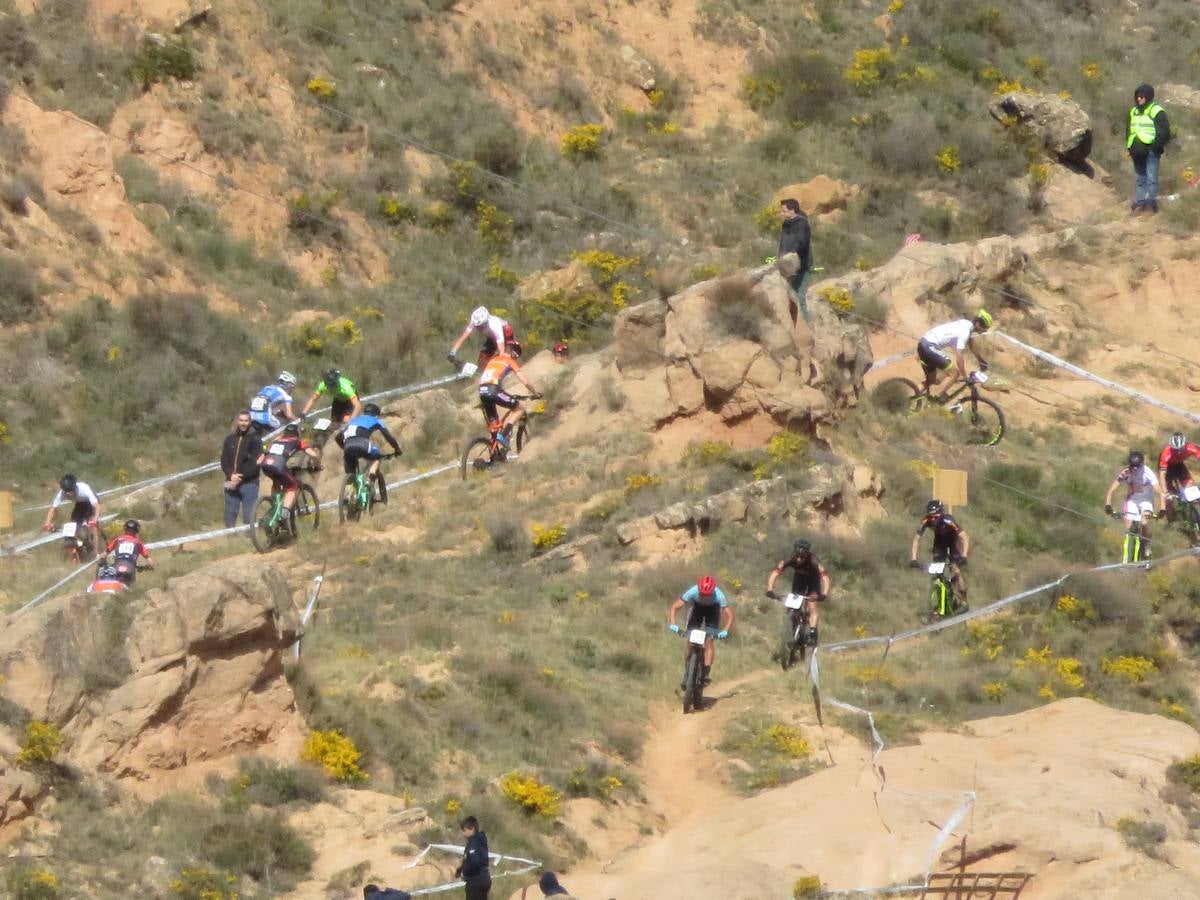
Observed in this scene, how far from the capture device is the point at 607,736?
18188 millimetres

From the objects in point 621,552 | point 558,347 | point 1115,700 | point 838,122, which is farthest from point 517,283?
point 1115,700

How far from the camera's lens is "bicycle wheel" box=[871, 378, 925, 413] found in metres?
26.7

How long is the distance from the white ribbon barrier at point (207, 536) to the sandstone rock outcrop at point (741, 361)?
2.56 m

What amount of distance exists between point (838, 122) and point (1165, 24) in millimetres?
9976

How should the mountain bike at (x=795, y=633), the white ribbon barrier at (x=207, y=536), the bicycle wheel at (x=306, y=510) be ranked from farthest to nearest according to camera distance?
the bicycle wheel at (x=306, y=510) → the white ribbon barrier at (x=207, y=536) → the mountain bike at (x=795, y=633)

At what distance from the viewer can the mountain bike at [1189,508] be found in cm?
2416

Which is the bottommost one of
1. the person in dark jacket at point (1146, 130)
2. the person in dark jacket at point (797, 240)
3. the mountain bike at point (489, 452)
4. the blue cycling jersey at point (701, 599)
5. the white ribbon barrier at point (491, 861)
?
the white ribbon barrier at point (491, 861)

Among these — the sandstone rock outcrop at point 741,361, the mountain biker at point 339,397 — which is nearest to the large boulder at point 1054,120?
the sandstone rock outcrop at point 741,361

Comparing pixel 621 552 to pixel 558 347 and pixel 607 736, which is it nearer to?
pixel 607 736

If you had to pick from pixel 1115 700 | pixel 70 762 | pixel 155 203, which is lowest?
pixel 1115 700

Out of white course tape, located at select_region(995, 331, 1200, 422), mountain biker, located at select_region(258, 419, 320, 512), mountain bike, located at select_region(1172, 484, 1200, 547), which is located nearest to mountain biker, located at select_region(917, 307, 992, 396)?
white course tape, located at select_region(995, 331, 1200, 422)

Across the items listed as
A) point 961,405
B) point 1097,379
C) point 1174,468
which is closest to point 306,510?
point 961,405

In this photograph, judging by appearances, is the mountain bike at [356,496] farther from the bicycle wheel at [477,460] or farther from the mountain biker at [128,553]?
the mountain biker at [128,553]

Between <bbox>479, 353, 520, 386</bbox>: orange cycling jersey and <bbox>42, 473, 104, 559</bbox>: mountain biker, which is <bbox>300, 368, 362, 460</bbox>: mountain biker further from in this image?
<bbox>42, 473, 104, 559</bbox>: mountain biker
